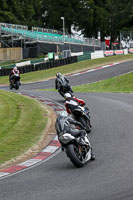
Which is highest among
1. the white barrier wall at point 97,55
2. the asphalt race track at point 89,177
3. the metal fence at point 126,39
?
the metal fence at point 126,39

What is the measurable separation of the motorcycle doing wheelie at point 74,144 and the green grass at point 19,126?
163cm

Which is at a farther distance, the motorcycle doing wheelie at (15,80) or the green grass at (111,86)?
the green grass at (111,86)

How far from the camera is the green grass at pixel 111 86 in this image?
3373 centimetres

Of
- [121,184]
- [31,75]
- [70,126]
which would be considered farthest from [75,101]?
[31,75]

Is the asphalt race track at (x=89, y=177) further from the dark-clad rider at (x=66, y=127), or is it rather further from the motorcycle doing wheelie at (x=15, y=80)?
the motorcycle doing wheelie at (x=15, y=80)

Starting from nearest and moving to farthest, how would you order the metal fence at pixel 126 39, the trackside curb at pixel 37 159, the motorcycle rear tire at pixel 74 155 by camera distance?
the motorcycle rear tire at pixel 74 155 → the trackside curb at pixel 37 159 → the metal fence at pixel 126 39

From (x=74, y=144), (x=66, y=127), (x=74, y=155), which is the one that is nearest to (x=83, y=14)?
(x=66, y=127)

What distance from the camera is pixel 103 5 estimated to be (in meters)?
87.3

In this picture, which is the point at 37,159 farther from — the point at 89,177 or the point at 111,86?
the point at 111,86

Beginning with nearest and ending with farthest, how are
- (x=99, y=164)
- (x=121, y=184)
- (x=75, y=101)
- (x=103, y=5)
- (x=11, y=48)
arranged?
(x=121, y=184) < (x=99, y=164) < (x=75, y=101) < (x=11, y=48) < (x=103, y=5)

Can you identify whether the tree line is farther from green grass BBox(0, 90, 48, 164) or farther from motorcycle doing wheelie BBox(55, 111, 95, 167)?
motorcycle doing wheelie BBox(55, 111, 95, 167)

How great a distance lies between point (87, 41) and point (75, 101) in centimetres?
5364

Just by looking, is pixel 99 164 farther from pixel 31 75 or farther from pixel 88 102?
pixel 31 75

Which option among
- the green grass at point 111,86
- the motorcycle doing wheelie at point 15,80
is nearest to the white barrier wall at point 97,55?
the green grass at point 111,86
